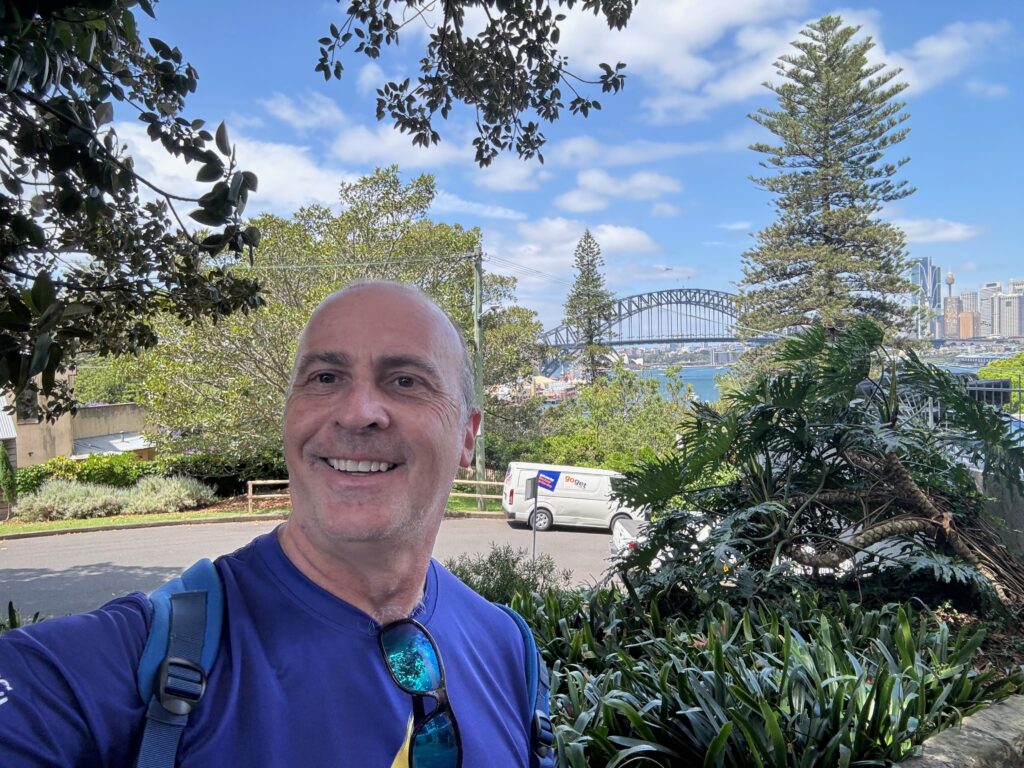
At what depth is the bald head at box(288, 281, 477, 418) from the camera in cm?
113

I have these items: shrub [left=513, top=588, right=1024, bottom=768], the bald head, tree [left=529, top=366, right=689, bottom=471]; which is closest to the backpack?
the bald head

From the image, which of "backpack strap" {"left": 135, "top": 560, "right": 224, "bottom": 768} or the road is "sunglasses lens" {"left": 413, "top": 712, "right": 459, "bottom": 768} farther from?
the road

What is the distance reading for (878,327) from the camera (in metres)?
4.20

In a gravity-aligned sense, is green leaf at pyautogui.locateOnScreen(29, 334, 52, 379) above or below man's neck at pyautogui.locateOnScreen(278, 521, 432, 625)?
above

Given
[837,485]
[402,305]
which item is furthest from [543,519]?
[402,305]

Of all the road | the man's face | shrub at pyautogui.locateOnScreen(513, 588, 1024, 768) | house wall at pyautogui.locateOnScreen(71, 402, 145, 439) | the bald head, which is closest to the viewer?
the man's face

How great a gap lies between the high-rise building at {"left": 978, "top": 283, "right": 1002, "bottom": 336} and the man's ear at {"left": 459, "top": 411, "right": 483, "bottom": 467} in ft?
291

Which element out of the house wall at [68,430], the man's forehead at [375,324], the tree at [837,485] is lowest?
the house wall at [68,430]

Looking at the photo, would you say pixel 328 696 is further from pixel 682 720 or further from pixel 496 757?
pixel 682 720

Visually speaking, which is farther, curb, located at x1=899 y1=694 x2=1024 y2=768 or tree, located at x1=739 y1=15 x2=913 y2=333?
tree, located at x1=739 y1=15 x2=913 y2=333

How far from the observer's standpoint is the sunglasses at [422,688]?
3.04ft

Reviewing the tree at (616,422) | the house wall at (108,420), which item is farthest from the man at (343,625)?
the house wall at (108,420)

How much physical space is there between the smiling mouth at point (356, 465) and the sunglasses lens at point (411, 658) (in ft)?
0.74

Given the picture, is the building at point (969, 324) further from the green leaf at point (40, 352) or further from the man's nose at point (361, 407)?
the green leaf at point (40, 352)
